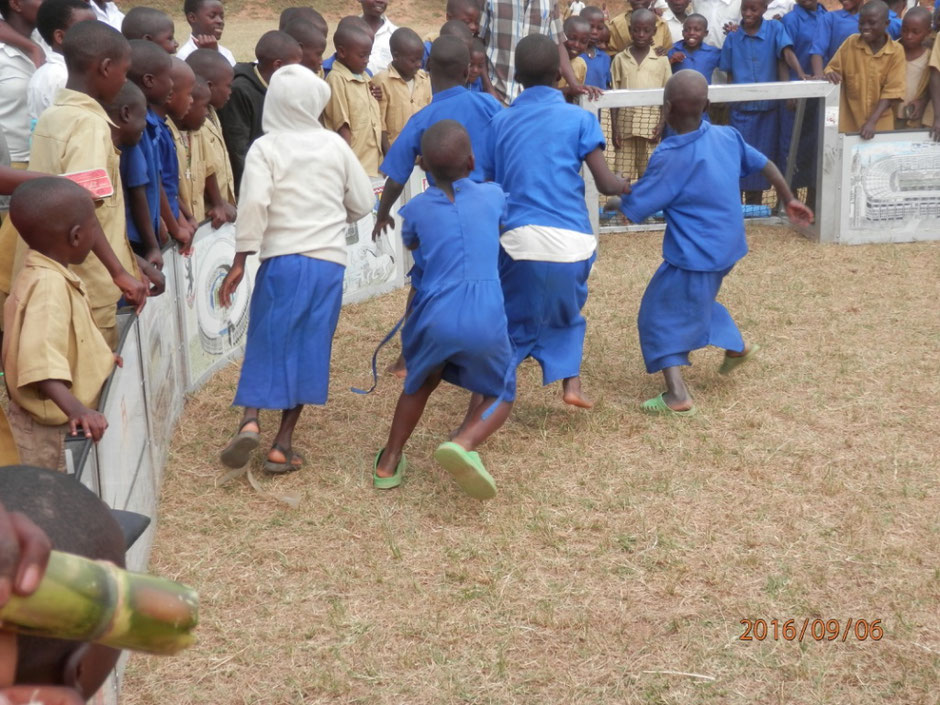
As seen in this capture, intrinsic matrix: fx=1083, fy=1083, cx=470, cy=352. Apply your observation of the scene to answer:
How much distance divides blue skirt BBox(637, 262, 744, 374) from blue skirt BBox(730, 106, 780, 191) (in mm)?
4742

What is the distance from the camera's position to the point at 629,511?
14.1 feet

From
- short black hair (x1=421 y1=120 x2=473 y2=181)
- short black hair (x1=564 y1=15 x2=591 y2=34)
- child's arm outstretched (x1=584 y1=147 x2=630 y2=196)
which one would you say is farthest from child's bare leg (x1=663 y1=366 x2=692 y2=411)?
short black hair (x1=564 y1=15 x2=591 y2=34)

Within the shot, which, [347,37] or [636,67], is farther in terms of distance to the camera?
[636,67]

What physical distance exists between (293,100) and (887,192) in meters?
6.09

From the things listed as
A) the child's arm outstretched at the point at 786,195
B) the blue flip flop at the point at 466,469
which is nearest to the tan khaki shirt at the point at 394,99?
the child's arm outstretched at the point at 786,195

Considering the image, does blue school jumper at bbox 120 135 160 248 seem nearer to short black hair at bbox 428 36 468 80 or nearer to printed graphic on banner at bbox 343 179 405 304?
short black hair at bbox 428 36 468 80

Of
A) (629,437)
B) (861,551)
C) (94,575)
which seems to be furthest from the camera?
(629,437)

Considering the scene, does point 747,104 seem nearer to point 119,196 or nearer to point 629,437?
point 629,437

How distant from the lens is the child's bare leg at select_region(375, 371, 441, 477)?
452cm

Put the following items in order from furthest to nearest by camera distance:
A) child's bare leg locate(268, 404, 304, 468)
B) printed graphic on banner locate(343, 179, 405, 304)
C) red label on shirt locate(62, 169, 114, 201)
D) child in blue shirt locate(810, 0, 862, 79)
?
child in blue shirt locate(810, 0, 862, 79) < printed graphic on banner locate(343, 179, 405, 304) < child's bare leg locate(268, 404, 304, 468) < red label on shirt locate(62, 169, 114, 201)

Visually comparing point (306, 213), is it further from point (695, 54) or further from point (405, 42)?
point (695, 54)

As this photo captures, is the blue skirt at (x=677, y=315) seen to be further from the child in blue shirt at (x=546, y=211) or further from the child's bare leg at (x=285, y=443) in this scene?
the child's bare leg at (x=285, y=443)

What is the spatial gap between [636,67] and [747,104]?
3.53 feet

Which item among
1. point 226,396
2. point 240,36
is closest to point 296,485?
point 226,396
